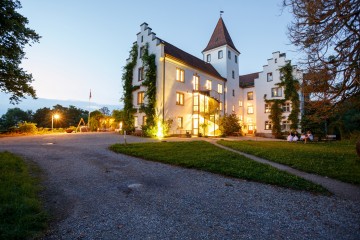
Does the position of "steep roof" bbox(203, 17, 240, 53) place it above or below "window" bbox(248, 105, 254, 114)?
above

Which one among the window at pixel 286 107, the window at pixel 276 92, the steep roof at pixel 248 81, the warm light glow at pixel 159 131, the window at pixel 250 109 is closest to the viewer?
the warm light glow at pixel 159 131

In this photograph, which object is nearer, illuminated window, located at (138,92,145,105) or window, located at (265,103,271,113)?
illuminated window, located at (138,92,145,105)

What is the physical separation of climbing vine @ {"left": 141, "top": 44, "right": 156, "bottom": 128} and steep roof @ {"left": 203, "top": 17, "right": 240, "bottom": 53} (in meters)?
16.9

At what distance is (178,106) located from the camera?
25281mm

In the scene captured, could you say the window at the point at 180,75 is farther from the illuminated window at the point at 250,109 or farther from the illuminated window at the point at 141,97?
the illuminated window at the point at 250,109

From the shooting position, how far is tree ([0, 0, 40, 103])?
535 inches

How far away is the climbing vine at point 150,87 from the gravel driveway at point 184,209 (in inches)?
631

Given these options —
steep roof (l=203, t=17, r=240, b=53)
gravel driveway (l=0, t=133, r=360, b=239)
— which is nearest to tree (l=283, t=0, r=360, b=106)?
gravel driveway (l=0, t=133, r=360, b=239)

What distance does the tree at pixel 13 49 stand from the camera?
44.6ft

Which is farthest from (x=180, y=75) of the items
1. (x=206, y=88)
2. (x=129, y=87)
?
(x=129, y=87)

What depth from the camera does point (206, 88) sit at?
29703mm

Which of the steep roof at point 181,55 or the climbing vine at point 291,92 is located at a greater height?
the steep roof at point 181,55

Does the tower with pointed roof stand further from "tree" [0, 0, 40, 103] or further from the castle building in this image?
"tree" [0, 0, 40, 103]

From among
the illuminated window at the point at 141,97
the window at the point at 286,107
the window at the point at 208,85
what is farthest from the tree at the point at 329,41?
the window at the point at 286,107
